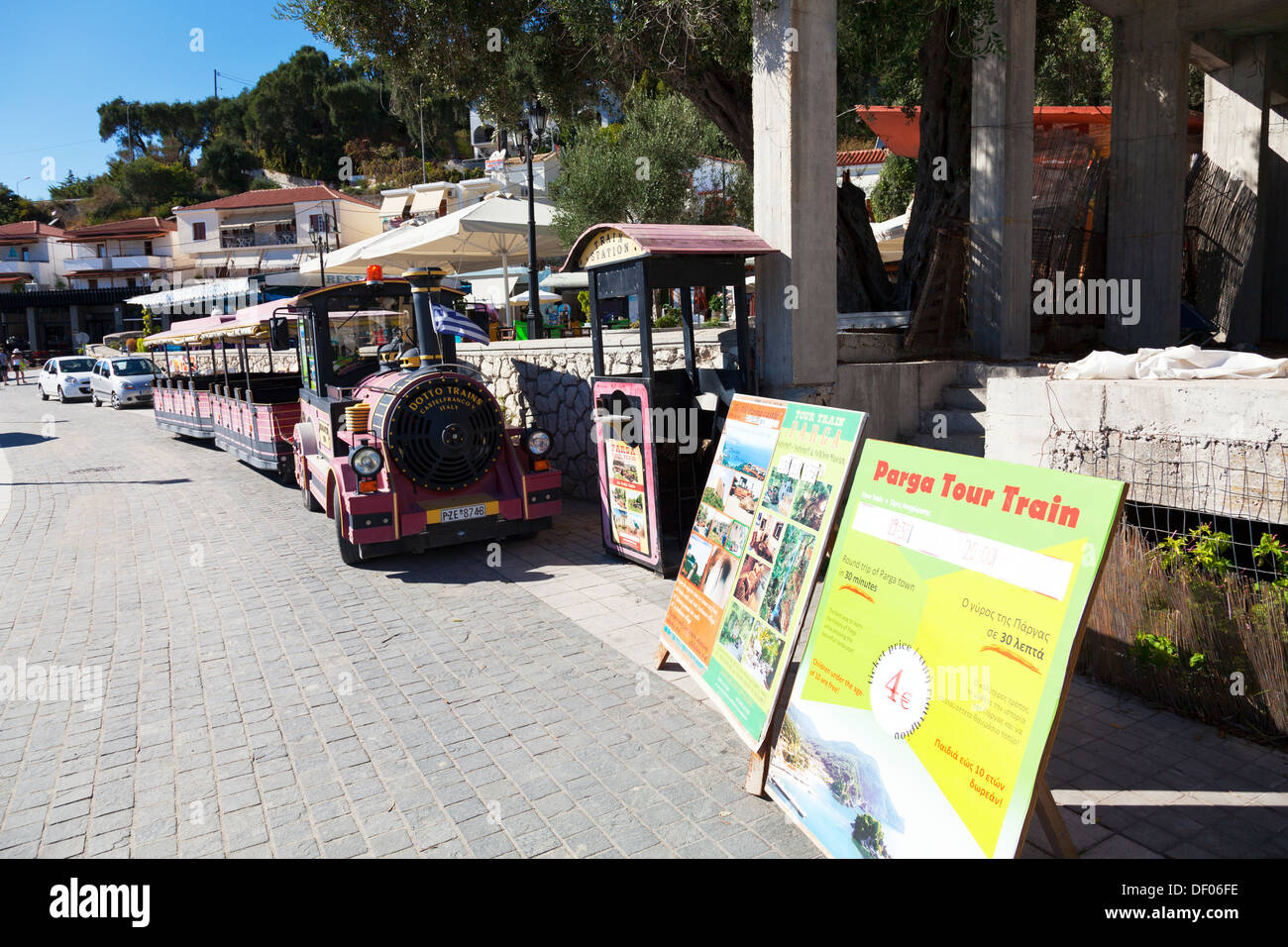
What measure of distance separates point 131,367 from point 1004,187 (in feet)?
81.9

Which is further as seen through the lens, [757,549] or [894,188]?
[894,188]

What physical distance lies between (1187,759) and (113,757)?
515 cm

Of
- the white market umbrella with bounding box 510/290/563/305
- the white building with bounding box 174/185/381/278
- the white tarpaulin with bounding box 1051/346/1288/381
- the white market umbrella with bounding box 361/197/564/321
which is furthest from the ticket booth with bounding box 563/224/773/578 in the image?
the white building with bounding box 174/185/381/278

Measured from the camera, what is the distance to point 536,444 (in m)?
8.04

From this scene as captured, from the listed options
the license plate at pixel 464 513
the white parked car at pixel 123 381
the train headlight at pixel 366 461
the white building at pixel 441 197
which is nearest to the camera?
the train headlight at pixel 366 461

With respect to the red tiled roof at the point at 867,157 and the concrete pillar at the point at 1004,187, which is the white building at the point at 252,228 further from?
the concrete pillar at the point at 1004,187

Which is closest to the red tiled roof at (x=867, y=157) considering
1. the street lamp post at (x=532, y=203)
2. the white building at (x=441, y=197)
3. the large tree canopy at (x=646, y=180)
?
the large tree canopy at (x=646, y=180)

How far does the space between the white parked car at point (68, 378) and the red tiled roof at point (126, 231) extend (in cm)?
3722

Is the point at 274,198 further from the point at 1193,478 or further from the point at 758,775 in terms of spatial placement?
the point at 758,775

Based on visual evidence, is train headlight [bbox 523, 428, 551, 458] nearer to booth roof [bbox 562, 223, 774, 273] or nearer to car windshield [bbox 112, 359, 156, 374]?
booth roof [bbox 562, 223, 774, 273]

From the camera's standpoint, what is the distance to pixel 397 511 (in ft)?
24.1

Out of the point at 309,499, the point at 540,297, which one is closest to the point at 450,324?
the point at 309,499

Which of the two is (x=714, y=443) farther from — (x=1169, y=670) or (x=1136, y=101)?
(x=1136, y=101)

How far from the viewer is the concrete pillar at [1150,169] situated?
9.88 m
